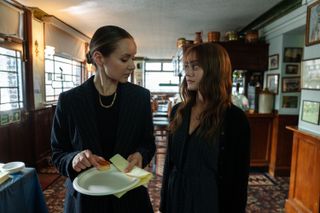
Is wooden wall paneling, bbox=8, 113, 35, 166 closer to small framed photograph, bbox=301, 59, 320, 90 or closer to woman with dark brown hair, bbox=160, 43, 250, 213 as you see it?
woman with dark brown hair, bbox=160, 43, 250, 213

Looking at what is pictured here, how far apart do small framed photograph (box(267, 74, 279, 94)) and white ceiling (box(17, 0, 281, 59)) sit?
1.02 metres

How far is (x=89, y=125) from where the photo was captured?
0.94 meters

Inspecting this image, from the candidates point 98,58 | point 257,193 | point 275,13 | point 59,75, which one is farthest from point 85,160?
point 59,75

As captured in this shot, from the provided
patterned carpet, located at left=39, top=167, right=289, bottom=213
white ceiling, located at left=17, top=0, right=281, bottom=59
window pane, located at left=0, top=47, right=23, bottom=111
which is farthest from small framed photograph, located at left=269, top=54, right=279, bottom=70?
window pane, located at left=0, top=47, right=23, bottom=111

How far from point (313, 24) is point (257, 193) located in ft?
6.83

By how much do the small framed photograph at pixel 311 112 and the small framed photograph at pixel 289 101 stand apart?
1.23m

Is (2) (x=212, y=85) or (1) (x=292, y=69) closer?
(2) (x=212, y=85)

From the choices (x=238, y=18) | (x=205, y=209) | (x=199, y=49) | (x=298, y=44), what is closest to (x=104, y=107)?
(x=199, y=49)

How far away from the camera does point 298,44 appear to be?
3.47 m

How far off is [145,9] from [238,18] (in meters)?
1.61

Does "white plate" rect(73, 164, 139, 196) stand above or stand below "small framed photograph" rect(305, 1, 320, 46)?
below

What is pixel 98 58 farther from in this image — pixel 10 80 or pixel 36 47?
pixel 36 47

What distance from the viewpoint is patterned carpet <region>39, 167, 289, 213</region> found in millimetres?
2717

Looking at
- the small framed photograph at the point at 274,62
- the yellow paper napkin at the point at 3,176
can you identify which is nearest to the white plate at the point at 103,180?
the yellow paper napkin at the point at 3,176
